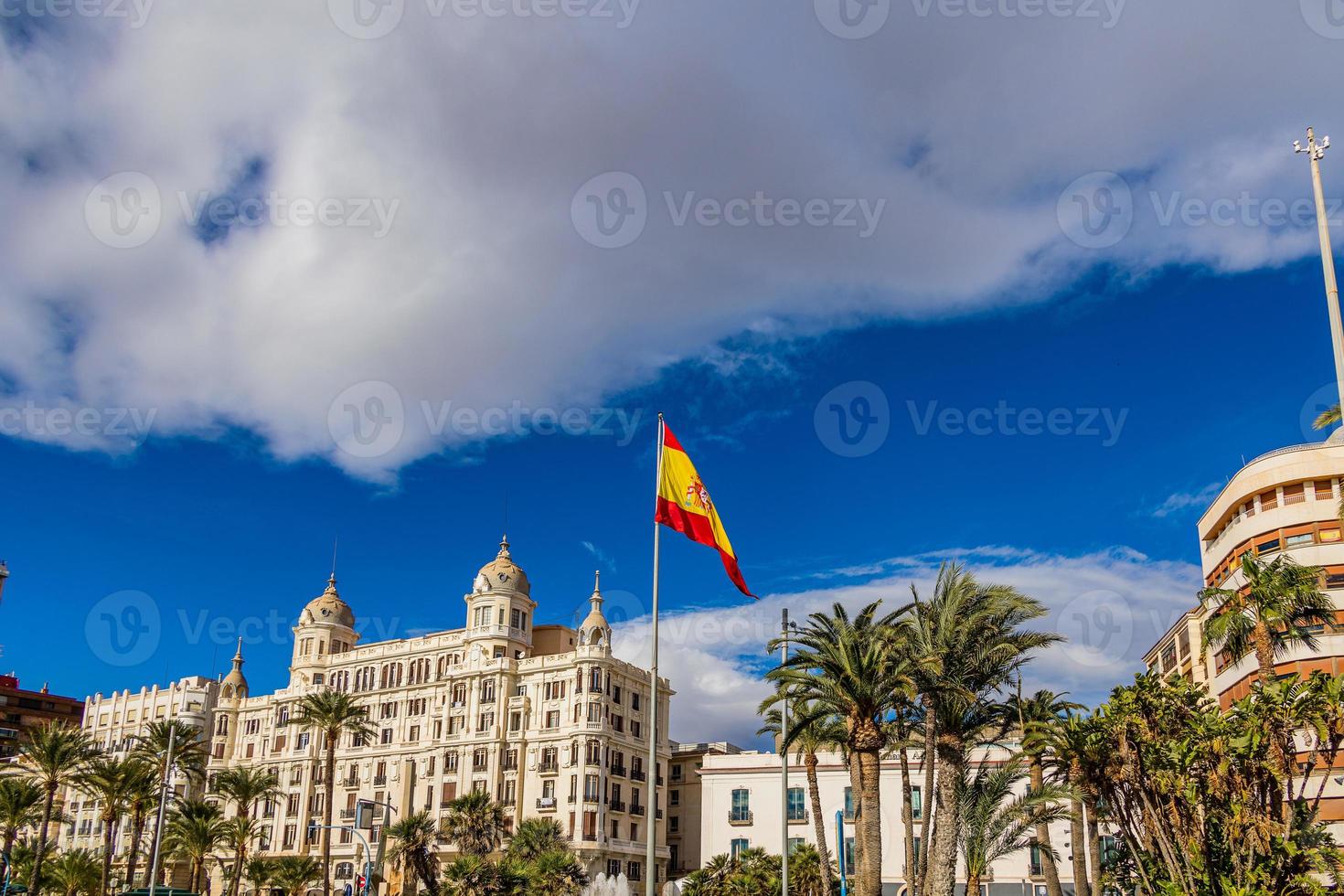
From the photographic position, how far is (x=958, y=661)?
38.7 meters

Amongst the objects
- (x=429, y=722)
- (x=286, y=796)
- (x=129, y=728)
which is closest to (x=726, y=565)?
(x=429, y=722)

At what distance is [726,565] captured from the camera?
26.6 m

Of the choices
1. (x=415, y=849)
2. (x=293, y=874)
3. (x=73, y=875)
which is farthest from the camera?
(x=293, y=874)

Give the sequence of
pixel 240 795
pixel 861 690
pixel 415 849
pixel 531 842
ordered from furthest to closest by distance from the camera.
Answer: pixel 240 795, pixel 531 842, pixel 415 849, pixel 861 690

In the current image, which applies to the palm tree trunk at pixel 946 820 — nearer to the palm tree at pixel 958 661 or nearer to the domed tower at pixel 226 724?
the palm tree at pixel 958 661

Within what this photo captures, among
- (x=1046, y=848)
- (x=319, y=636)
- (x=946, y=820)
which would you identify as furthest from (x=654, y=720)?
(x=319, y=636)

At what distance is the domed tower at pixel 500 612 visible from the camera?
273 feet

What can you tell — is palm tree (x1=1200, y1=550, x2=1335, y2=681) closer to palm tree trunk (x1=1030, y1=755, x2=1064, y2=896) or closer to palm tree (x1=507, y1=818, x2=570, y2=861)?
palm tree trunk (x1=1030, y1=755, x2=1064, y2=896)

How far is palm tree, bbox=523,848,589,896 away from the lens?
53.8m

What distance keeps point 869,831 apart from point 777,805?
36.3m

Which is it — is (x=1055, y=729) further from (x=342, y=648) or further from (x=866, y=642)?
(x=342, y=648)

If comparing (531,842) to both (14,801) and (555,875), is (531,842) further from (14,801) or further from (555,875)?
(14,801)

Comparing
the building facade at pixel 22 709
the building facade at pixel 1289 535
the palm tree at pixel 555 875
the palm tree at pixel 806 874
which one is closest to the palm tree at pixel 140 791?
the palm tree at pixel 555 875

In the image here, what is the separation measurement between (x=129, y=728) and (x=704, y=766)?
228ft
